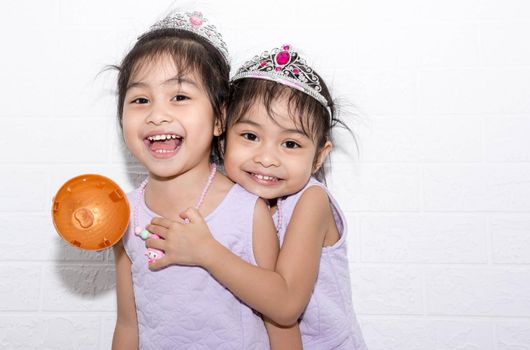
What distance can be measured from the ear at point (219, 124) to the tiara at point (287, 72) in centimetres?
10

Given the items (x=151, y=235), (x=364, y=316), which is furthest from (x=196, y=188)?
(x=364, y=316)

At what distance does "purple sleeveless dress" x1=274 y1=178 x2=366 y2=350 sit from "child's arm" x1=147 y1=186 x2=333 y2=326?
97mm

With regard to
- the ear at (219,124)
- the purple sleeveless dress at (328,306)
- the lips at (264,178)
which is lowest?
the purple sleeveless dress at (328,306)

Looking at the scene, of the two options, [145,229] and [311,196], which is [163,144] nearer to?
[145,229]

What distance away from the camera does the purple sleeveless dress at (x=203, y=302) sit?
1.13 metres

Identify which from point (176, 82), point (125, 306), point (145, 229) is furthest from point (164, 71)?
point (125, 306)

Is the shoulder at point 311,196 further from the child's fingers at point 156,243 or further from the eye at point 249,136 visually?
the child's fingers at point 156,243

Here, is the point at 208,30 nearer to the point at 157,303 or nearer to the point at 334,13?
the point at 334,13

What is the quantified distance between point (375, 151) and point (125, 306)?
30.7 inches

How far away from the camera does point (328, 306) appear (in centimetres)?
125

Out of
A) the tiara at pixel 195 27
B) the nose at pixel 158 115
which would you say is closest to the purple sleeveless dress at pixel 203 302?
the nose at pixel 158 115

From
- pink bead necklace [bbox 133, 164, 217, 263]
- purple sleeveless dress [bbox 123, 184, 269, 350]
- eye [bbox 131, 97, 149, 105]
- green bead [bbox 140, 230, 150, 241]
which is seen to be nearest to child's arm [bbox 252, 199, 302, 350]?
purple sleeveless dress [bbox 123, 184, 269, 350]

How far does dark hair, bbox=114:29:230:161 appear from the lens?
1.15 metres

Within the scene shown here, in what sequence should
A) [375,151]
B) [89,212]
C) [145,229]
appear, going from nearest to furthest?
1. [89,212]
2. [145,229]
3. [375,151]
